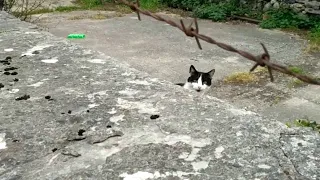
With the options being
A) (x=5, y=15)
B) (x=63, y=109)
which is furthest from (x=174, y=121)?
(x=5, y=15)

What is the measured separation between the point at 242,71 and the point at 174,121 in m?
4.32

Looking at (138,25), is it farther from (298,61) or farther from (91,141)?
(91,141)

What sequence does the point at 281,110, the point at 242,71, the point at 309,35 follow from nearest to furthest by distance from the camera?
the point at 281,110, the point at 242,71, the point at 309,35

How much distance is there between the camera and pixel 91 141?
1.61 metres

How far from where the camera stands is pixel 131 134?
64.7 inches

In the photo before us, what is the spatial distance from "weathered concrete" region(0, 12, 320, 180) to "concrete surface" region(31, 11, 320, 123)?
2.86 meters

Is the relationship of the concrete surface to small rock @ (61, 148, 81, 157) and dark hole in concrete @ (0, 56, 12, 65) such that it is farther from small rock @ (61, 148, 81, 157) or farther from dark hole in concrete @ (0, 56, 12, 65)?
small rock @ (61, 148, 81, 157)

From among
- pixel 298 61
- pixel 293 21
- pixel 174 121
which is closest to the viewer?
pixel 174 121

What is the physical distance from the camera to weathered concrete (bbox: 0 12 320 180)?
1431 millimetres

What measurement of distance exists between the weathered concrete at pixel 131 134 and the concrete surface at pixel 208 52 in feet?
9.39

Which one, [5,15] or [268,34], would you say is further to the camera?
[268,34]

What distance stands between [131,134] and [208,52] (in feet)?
17.2

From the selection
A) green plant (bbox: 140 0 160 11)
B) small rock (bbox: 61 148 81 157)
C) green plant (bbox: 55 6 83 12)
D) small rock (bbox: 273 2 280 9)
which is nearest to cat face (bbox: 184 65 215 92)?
small rock (bbox: 61 148 81 157)

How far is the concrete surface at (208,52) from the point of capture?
16.4 feet
